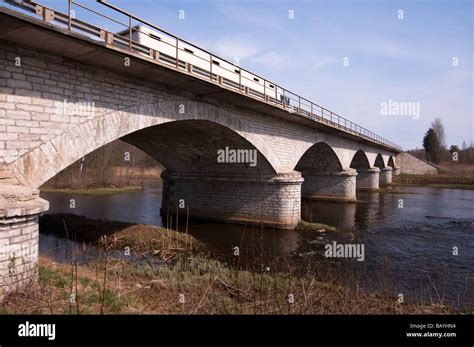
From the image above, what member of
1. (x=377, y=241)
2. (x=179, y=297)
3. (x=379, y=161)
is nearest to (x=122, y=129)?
(x=179, y=297)

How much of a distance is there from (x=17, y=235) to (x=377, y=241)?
49.1 feet

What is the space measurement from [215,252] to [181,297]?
6.98 m

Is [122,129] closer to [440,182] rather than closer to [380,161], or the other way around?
[380,161]

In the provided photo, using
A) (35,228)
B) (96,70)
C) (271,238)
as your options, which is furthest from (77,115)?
(271,238)

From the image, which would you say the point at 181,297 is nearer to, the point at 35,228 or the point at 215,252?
the point at 35,228

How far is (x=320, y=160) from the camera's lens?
107 ft

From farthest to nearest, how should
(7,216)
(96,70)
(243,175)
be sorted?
(243,175) < (96,70) < (7,216)

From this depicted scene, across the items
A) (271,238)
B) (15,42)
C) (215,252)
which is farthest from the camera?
(271,238)

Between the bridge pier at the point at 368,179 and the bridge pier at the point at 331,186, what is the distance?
14.1 meters

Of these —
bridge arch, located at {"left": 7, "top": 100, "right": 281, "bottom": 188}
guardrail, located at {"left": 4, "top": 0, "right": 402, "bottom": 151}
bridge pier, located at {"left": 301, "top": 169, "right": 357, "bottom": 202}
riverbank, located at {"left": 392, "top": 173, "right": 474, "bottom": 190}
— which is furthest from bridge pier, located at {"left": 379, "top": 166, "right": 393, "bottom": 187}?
bridge arch, located at {"left": 7, "top": 100, "right": 281, "bottom": 188}

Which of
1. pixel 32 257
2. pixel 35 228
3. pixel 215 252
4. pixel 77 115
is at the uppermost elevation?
pixel 77 115

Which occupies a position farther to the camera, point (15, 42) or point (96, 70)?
point (96, 70)

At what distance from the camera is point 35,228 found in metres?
7.18

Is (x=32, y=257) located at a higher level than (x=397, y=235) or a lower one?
higher
